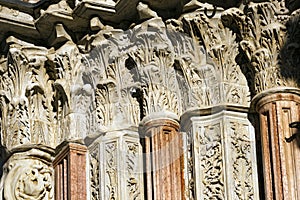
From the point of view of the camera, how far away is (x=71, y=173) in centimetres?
1997

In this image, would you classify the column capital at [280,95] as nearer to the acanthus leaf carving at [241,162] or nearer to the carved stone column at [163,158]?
the acanthus leaf carving at [241,162]

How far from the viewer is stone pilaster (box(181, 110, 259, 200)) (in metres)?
18.6

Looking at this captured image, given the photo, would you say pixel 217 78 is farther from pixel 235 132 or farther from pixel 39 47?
pixel 39 47

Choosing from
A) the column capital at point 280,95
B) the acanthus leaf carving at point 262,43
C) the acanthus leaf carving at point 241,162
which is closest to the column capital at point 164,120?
the acanthus leaf carving at point 241,162

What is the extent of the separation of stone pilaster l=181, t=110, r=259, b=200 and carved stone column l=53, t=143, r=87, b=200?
4.60ft

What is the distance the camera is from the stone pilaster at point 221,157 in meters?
18.6

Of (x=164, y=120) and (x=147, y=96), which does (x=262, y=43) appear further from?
(x=147, y=96)

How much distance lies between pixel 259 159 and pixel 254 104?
0.55 metres

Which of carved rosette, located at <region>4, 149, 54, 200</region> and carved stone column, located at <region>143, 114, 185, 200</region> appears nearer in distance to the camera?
carved stone column, located at <region>143, 114, 185, 200</region>

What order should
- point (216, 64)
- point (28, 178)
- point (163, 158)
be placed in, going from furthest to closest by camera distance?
point (28, 178)
point (163, 158)
point (216, 64)

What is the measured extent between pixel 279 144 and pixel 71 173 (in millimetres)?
2699

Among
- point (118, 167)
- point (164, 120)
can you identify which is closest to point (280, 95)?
point (164, 120)

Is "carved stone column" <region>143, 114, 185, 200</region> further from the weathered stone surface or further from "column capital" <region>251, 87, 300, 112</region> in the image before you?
"column capital" <region>251, 87, 300, 112</region>

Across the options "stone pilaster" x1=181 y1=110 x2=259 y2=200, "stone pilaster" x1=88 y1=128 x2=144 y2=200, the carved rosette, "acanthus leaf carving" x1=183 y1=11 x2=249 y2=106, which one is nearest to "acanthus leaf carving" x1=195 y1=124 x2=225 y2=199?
"stone pilaster" x1=181 y1=110 x2=259 y2=200
